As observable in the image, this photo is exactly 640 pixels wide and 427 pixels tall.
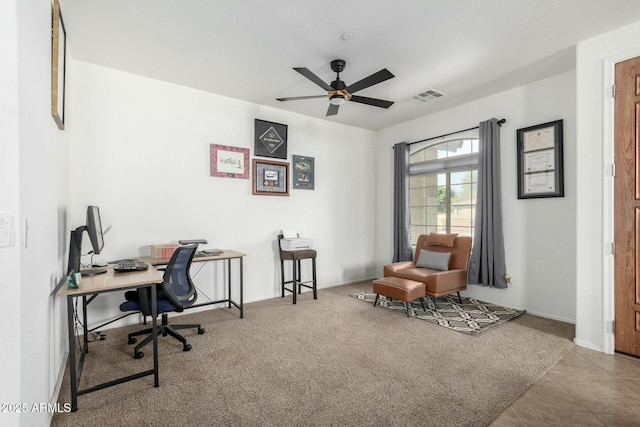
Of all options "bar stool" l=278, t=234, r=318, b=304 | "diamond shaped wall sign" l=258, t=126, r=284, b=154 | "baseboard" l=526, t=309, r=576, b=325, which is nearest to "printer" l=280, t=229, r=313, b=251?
"bar stool" l=278, t=234, r=318, b=304

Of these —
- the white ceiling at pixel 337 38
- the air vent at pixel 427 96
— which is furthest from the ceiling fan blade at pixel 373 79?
the air vent at pixel 427 96

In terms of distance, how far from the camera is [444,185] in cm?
485

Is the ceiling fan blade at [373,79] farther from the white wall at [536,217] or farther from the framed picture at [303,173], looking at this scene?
the white wall at [536,217]

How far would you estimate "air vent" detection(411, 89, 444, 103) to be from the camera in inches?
160

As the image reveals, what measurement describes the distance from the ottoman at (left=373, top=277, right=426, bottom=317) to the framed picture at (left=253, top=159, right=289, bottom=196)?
197cm

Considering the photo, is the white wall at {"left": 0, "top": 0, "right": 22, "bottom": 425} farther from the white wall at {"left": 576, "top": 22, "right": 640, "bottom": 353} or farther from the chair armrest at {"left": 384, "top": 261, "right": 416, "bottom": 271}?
the white wall at {"left": 576, "top": 22, "right": 640, "bottom": 353}

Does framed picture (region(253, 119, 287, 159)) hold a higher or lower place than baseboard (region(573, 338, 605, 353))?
higher

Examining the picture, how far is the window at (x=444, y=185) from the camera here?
4.53m

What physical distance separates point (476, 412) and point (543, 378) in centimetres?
81

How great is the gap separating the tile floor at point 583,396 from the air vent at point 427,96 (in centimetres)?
323

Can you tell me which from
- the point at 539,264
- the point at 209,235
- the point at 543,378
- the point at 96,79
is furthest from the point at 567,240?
the point at 96,79

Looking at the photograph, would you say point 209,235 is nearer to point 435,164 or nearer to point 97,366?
point 97,366

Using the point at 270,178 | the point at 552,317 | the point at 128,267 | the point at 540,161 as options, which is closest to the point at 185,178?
the point at 270,178

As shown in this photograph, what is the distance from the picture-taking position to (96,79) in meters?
3.28
